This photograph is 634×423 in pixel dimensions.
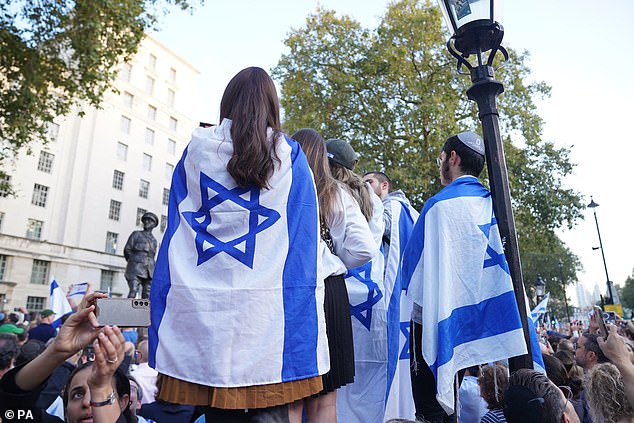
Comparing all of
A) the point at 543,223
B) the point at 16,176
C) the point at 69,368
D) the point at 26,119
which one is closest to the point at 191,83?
the point at 16,176

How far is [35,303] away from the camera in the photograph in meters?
35.2

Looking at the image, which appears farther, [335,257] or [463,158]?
[463,158]

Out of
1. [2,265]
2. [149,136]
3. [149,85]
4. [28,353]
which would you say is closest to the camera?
[28,353]

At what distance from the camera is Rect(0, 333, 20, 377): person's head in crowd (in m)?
4.65

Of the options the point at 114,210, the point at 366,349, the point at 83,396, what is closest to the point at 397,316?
the point at 366,349

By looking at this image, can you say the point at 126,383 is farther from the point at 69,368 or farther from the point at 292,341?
the point at 69,368

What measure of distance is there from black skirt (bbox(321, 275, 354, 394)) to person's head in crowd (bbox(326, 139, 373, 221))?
2.65ft

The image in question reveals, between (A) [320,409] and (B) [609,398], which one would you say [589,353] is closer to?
(B) [609,398]

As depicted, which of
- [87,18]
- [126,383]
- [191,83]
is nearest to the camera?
[126,383]

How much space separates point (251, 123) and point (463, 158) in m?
1.82

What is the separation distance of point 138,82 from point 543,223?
128 feet

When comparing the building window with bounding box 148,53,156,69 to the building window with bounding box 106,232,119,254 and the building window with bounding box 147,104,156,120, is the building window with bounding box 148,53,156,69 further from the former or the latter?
the building window with bounding box 106,232,119,254

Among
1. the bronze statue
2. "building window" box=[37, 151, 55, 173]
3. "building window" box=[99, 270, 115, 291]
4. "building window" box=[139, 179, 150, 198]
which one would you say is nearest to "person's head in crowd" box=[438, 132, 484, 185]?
the bronze statue

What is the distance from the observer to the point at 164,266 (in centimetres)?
200
